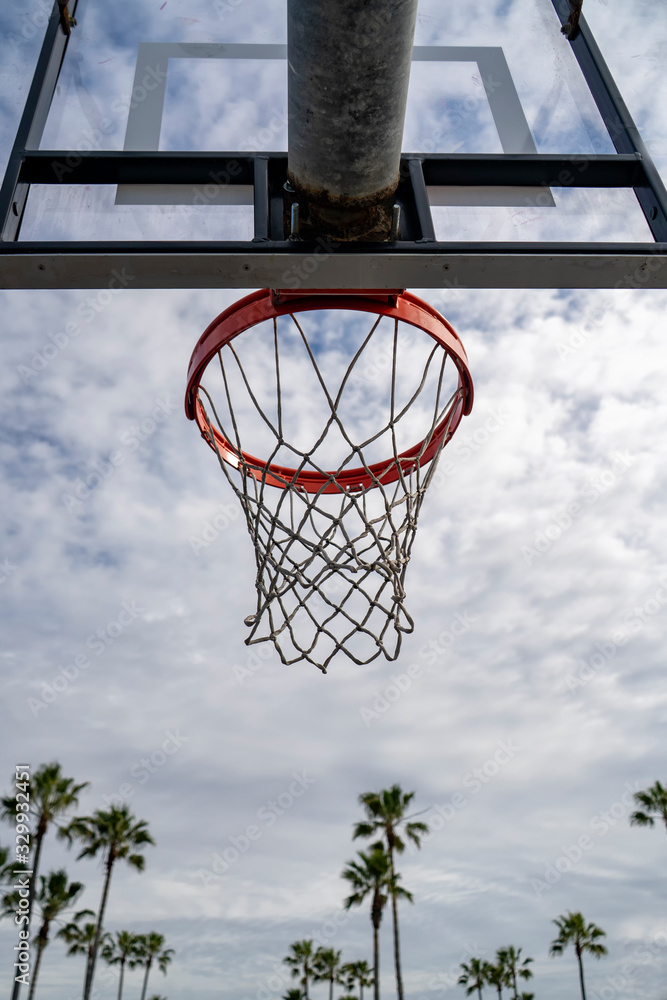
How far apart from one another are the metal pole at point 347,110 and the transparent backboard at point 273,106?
0.76 ft

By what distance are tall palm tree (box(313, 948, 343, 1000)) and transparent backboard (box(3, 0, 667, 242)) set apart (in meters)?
33.9

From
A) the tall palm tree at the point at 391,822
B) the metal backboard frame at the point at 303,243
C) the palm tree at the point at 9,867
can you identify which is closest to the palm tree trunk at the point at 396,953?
the tall palm tree at the point at 391,822

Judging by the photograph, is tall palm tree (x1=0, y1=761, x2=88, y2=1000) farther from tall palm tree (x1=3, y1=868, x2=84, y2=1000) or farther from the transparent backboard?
the transparent backboard

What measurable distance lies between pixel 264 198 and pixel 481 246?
76cm

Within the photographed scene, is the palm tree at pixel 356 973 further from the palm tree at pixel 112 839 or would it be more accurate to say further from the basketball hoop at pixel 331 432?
the basketball hoop at pixel 331 432

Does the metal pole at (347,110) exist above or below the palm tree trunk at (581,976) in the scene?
above

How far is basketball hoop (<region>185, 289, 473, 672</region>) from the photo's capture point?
3037 millimetres

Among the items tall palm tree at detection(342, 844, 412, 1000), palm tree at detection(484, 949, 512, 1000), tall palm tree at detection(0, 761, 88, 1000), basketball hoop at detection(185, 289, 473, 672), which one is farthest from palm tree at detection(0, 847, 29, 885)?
palm tree at detection(484, 949, 512, 1000)

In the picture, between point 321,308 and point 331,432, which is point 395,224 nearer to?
point 321,308

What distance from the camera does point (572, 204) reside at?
8.41 feet

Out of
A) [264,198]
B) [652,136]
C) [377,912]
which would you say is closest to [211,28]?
[264,198]

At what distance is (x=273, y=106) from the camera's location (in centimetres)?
275

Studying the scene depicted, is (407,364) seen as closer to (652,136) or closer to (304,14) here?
(652,136)

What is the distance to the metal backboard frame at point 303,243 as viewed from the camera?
224 cm
